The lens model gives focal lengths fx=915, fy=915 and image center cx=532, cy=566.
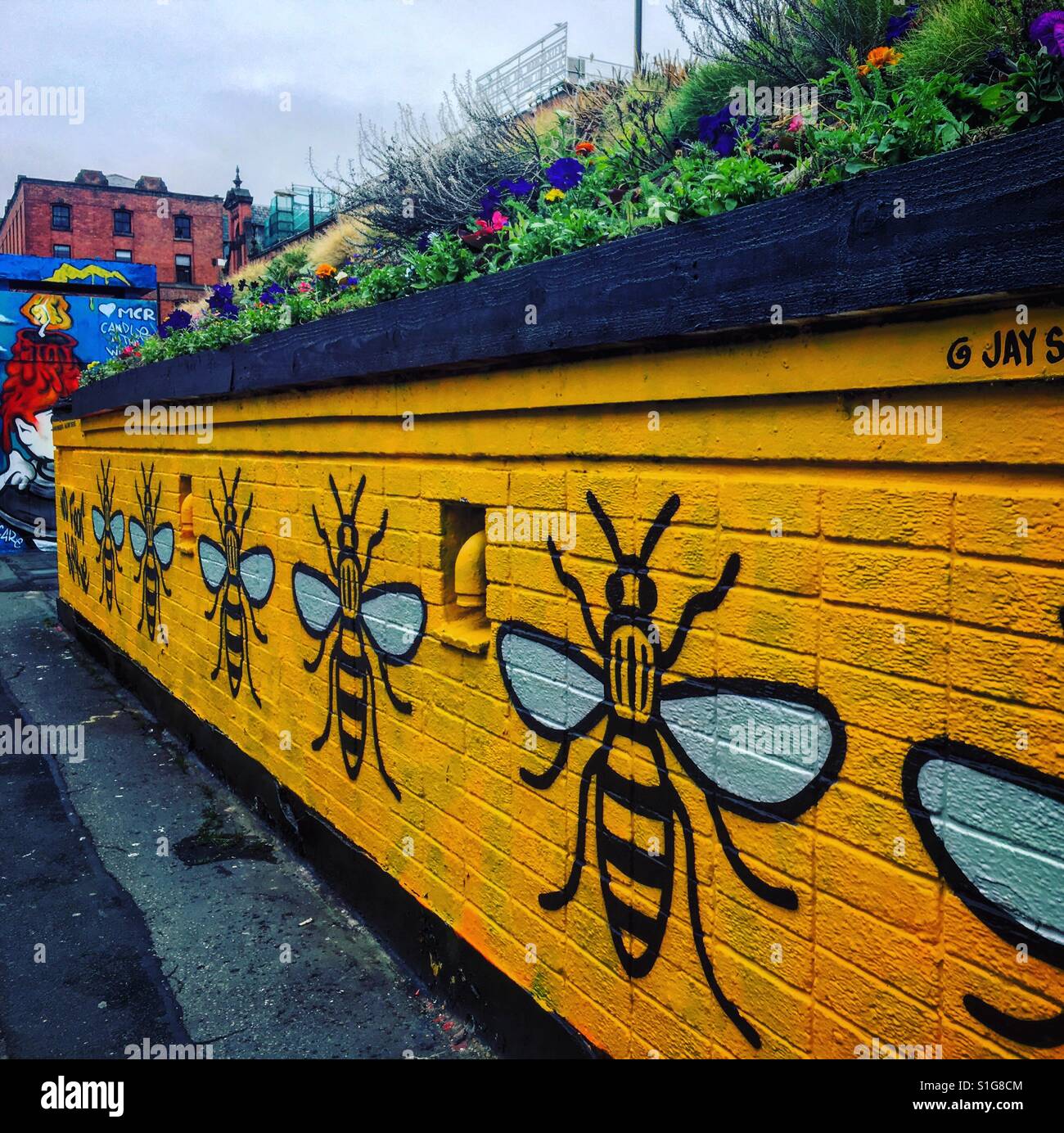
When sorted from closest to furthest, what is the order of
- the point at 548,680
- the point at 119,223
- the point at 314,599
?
the point at 548,680 → the point at 314,599 → the point at 119,223

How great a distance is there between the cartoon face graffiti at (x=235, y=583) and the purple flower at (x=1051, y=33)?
4005 millimetres

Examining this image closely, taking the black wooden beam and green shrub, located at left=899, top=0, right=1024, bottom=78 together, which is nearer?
the black wooden beam

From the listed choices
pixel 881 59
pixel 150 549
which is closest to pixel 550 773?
pixel 881 59

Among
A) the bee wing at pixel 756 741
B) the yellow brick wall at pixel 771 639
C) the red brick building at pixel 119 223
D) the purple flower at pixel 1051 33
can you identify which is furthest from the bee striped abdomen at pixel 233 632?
the red brick building at pixel 119 223

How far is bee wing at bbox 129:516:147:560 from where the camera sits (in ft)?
24.4

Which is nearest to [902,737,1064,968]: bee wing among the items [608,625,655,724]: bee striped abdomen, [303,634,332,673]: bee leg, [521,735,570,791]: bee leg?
[608,625,655,724]: bee striped abdomen

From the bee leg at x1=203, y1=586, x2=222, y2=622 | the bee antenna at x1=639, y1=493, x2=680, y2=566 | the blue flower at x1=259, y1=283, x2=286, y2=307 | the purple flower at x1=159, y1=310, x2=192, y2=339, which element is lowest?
the bee leg at x1=203, y1=586, x2=222, y2=622

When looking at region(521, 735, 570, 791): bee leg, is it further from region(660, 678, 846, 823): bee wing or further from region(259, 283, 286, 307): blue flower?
region(259, 283, 286, 307): blue flower

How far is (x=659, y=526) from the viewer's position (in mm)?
2391

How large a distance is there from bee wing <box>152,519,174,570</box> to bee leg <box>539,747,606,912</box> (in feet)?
16.0

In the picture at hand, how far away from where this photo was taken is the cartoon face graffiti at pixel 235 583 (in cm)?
510

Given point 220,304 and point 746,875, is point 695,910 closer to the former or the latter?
point 746,875

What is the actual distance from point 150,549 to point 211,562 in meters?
1.69

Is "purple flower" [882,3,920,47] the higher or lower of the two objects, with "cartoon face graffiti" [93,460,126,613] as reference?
higher
